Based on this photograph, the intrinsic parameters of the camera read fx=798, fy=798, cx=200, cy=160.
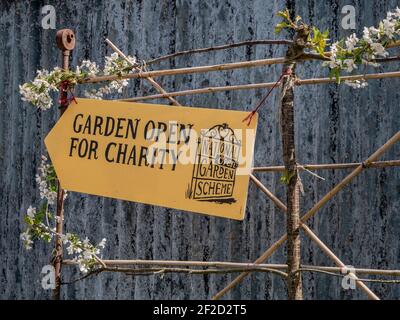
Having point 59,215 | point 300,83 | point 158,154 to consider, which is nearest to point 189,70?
point 158,154

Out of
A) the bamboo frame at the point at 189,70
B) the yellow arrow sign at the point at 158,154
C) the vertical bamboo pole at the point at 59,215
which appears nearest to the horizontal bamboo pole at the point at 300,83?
the bamboo frame at the point at 189,70

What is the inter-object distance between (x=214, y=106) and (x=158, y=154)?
1485 mm

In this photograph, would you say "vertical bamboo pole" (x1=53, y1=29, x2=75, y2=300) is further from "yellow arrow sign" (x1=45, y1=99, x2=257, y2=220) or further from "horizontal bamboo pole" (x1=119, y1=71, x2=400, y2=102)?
"horizontal bamboo pole" (x1=119, y1=71, x2=400, y2=102)

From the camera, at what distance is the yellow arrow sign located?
3.33 meters

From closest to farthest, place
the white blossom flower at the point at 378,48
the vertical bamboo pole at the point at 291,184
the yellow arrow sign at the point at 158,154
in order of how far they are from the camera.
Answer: the white blossom flower at the point at 378,48
the vertical bamboo pole at the point at 291,184
the yellow arrow sign at the point at 158,154

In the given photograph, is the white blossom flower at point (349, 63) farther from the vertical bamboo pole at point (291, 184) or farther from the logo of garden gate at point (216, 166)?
the logo of garden gate at point (216, 166)

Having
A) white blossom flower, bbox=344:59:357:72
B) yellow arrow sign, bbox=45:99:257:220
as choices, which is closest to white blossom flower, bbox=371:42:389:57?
white blossom flower, bbox=344:59:357:72

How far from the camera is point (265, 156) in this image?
4715 mm

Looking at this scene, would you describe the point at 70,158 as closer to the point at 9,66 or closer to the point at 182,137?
the point at 182,137

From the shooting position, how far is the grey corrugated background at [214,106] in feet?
14.4

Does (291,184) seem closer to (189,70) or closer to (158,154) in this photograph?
(158,154)

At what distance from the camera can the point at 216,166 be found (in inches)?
132
